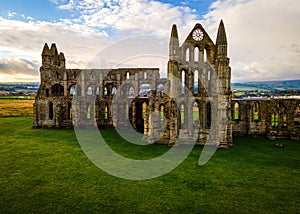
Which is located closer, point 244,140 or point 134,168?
point 134,168

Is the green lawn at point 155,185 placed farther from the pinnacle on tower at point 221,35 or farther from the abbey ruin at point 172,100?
the pinnacle on tower at point 221,35

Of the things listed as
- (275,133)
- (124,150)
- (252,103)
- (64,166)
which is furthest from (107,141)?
(275,133)

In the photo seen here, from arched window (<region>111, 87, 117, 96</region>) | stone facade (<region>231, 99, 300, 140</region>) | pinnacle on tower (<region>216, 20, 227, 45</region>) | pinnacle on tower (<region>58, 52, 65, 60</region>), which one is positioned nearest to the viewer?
pinnacle on tower (<region>216, 20, 227, 45</region>)

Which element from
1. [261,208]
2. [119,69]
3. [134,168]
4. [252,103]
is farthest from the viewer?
[119,69]

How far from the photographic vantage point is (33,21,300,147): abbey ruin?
24.3 meters

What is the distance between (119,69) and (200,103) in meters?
16.8

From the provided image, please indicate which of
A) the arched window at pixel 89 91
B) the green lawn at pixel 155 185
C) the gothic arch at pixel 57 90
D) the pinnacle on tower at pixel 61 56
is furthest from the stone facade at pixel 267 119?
the pinnacle on tower at pixel 61 56

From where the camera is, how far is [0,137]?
28.5m

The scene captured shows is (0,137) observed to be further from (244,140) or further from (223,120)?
(244,140)

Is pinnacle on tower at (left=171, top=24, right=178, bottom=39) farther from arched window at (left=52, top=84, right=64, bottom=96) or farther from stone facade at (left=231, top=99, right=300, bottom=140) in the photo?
arched window at (left=52, top=84, right=64, bottom=96)

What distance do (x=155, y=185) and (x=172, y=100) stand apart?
1130 centimetres

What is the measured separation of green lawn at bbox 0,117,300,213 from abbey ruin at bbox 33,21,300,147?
13.6 feet

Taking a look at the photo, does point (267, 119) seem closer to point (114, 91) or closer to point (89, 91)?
point (114, 91)

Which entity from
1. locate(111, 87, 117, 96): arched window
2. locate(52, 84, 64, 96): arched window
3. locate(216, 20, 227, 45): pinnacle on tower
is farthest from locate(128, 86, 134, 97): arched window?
locate(216, 20, 227, 45): pinnacle on tower
